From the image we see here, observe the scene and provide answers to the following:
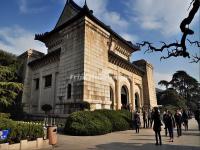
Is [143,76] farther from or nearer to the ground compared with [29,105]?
farther from the ground

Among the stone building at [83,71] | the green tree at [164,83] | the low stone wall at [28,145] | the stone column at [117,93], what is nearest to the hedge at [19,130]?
the low stone wall at [28,145]

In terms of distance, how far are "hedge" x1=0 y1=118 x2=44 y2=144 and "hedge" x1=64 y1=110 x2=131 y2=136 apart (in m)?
2.90

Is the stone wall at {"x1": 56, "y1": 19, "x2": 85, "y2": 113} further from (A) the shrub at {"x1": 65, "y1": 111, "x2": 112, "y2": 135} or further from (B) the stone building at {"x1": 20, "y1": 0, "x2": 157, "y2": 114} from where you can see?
(A) the shrub at {"x1": 65, "y1": 111, "x2": 112, "y2": 135}

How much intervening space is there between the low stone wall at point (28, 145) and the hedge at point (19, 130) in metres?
0.18

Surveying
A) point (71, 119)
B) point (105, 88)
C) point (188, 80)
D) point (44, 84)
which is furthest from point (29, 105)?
point (188, 80)

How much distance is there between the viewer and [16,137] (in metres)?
6.75

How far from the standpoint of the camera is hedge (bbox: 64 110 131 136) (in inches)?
400

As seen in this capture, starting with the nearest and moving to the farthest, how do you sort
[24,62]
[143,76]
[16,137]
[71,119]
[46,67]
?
[16,137]
[71,119]
[46,67]
[24,62]
[143,76]

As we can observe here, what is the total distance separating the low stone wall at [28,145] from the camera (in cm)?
621

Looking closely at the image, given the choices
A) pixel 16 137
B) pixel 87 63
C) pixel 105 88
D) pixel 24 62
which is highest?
pixel 24 62

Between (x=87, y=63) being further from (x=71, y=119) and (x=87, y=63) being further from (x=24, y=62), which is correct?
(x=24, y=62)

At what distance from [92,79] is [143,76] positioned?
1407 centimetres

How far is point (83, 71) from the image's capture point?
1356 centimetres

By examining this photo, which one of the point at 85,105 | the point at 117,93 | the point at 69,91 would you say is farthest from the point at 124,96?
the point at 85,105
